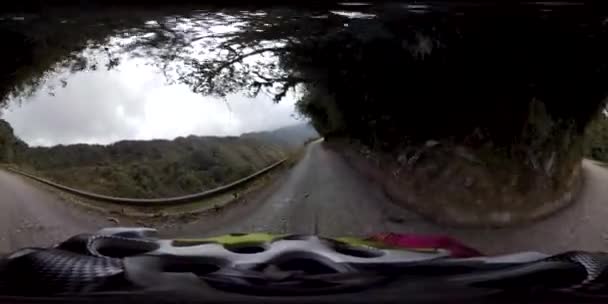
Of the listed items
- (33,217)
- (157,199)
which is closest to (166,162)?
(157,199)

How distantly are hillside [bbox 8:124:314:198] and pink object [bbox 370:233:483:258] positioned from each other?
0.12m

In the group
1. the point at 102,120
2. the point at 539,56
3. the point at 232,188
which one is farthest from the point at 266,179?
the point at 539,56

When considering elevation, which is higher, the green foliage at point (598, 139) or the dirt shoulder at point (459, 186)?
the green foliage at point (598, 139)

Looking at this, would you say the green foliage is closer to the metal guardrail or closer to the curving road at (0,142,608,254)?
the curving road at (0,142,608,254)

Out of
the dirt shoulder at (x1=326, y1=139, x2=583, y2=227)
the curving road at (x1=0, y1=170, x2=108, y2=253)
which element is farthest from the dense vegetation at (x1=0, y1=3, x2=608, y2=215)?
the curving road at (x1=0, y1=170, x2=108, y2=253)

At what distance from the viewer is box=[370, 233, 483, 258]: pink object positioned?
2.36ft

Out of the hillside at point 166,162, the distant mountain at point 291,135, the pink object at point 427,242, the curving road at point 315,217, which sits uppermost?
the distant mountain at point 291,135

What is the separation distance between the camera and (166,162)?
720mm

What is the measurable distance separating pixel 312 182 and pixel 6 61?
1.03 ft

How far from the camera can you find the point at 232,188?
0.74 m

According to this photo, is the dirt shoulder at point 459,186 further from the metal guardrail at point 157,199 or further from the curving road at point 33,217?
the curving road at point 33,217

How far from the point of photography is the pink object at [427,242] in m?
0.72

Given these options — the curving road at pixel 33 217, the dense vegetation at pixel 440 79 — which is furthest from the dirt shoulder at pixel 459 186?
the curving road at pixel 33 217

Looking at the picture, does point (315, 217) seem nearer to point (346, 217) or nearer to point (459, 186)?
point (346, 217)
